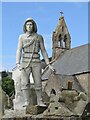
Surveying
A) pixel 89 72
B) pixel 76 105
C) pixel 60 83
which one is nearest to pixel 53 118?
pixel 76 105

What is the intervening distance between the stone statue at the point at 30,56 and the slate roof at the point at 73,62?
117 feet

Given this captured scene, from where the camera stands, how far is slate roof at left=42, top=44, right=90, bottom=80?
4550 centimetres

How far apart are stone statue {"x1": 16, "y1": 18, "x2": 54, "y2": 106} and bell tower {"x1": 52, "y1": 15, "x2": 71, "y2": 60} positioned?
48.3 metres

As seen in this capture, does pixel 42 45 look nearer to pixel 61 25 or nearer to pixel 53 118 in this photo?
pixel 53 118

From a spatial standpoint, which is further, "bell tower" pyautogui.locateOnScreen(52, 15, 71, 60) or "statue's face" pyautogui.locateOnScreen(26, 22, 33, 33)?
"bell tower" pyautogui.locateOnScreen(52, 15, 71, 60)

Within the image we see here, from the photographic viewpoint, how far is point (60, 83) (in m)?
40.4

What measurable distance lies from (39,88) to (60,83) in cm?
3297

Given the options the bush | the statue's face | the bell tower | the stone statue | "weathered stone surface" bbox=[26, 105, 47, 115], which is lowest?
the bush

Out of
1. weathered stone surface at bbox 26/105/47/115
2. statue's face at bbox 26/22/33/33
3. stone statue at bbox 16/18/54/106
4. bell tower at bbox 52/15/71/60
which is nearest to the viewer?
weathered stone surface at bbox 26/105/47/115

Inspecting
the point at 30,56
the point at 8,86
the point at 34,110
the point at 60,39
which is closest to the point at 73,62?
the point at 60,39

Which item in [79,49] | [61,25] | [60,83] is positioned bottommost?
[60,83]

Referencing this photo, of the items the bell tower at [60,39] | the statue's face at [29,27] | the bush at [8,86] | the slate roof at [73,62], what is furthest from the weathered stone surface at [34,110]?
the bell tower at [60,39]

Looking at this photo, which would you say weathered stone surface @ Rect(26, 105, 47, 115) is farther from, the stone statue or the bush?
the bush

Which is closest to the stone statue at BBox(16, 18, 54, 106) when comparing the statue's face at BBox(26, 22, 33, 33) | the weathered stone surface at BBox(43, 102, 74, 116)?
the statue's face at BBox(26, 22, 33, 33)
